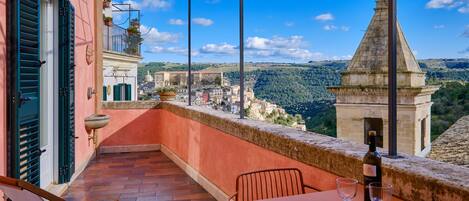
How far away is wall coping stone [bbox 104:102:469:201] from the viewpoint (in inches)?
52.5

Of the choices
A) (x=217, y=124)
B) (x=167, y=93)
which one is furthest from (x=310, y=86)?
(x=167, y=93)

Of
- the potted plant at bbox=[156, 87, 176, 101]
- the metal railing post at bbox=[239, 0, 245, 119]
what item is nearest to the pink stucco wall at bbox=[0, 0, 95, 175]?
the potted plant at bbox=[156, 87, 176, 101]

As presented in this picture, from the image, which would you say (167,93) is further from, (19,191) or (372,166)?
(372,166)

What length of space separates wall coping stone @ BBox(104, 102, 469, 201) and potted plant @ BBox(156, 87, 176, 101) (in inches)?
123

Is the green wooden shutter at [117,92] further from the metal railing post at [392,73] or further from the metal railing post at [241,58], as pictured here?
the metal railing post at [392,73]

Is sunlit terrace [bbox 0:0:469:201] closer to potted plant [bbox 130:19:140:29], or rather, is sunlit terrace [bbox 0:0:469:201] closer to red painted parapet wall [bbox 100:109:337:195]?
red painted parapet wall [bbox 100:109:337:195]

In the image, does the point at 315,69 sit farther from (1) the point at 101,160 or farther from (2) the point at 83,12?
(1) the point at 101,160

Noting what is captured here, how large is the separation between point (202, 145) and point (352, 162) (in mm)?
2561

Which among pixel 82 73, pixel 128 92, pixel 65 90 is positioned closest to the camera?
pixel 65 90

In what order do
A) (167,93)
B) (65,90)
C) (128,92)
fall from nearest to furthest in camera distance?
(65,90)
(167,93)
(128,92)

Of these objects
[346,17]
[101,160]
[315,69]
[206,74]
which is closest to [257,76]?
[315,69]

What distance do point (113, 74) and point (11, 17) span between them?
7.12 metres

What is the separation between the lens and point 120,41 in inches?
383

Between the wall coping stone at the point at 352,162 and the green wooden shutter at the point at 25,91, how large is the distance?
5.21 ft
